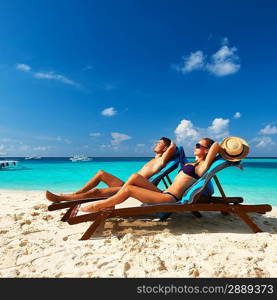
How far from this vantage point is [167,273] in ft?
7.02

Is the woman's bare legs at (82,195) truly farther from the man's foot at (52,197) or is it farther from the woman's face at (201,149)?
the woman's face at (201,149)

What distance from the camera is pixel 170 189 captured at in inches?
138

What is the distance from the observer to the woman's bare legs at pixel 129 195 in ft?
10.3

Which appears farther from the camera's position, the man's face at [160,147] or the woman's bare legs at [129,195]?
the man's face at [160,147]

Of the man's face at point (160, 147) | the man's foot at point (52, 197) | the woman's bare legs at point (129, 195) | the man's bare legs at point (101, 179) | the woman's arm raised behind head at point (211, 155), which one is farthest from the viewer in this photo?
the man's face at point (160, 147)

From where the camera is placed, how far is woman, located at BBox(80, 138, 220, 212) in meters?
3.18

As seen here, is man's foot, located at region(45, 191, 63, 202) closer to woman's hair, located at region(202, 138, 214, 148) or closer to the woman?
the woman

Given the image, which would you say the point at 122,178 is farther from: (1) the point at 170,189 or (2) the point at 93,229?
(2) the point at 93,229

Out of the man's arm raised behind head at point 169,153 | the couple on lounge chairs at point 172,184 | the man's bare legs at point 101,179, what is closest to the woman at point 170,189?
the couple on lounge chairs at point 172,184

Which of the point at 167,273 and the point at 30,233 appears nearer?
the point at 167,273

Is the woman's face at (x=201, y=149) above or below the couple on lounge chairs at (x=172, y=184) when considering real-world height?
above
